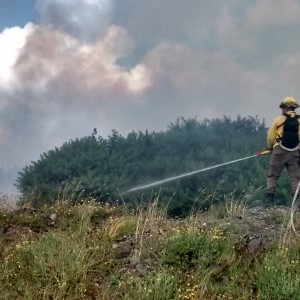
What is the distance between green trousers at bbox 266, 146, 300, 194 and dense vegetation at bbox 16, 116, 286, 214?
67.7 inches

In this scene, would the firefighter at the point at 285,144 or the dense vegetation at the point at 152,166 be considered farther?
the dense vegetation at the point at 152,166

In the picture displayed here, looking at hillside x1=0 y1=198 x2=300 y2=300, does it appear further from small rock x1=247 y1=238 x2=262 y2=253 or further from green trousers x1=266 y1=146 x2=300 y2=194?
green trousers x1=266 y1=146 x2=300 y2=194

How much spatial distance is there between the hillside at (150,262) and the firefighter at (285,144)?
3652mm

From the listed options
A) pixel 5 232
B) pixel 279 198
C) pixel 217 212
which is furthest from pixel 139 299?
pixel 279 198

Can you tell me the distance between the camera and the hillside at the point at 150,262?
576 centimetres

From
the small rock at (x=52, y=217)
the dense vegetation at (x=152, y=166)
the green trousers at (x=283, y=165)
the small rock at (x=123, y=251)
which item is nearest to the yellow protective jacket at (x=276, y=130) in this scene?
the green trousers at (x=283, y=165)

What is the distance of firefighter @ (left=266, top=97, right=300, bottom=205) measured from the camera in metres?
11.3

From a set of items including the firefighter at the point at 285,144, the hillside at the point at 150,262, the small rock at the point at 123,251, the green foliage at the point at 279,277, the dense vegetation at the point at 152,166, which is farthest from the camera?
the dense vegetation at the point at 152,166

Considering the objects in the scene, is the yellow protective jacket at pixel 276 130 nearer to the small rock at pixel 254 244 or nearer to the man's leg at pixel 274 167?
the man's leg at pixel 274 167

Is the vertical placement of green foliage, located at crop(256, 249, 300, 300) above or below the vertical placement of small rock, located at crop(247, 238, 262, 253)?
below

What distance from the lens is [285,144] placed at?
11.3 meters

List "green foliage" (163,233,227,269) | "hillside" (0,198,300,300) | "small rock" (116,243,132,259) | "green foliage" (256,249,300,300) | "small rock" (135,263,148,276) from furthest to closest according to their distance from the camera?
"small rock" (116,243,132,259) < "green foliage" (163,233,227,269) < "small rock" (135,263,148,276) < "hillside" (0,198,300,300) < "green foliage" (256,249,300,300)

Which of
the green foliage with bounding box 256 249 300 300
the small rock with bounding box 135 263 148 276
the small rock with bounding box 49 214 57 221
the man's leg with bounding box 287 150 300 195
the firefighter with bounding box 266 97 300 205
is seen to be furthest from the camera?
the man's leg with bounding box 287 150 300 195

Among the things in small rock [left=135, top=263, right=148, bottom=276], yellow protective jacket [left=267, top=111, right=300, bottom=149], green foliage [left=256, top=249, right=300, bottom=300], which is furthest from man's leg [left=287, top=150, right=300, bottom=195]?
small rock [left=135, top=263, right=148, bottom=276]
